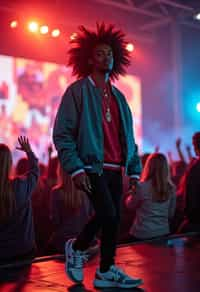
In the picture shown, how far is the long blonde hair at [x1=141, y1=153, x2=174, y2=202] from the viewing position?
4.13 metres

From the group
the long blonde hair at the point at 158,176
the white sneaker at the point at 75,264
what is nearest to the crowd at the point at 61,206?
the long blonde hair at the point at 158,176

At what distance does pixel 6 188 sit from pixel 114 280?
101 centimetres

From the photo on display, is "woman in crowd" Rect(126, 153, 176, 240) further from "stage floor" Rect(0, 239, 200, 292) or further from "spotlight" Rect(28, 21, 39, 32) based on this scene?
"spotlight" Rect(28, 21, 39, 32)

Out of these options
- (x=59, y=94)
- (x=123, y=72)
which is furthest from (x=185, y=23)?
(x=123, y=72)

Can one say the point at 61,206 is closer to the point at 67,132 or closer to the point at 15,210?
the point at 15,210

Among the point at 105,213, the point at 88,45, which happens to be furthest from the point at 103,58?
the point at 105,213

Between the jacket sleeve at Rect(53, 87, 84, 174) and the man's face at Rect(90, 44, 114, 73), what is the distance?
0.21 m

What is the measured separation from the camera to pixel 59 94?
9891mm

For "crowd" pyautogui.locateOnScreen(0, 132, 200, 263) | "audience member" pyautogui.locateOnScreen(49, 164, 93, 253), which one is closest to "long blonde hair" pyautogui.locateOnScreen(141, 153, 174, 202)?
"crowd" pyautogui.locateOnScreen(0, 132, 200, 263)

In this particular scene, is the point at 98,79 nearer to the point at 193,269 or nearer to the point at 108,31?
the point at 108,31

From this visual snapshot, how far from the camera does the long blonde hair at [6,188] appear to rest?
11.1 feet

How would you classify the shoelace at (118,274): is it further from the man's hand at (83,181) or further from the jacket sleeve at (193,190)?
the jacket sleeve at (193,190)

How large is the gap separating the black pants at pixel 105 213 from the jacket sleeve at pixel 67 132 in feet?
0.47

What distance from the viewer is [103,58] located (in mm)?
2941
